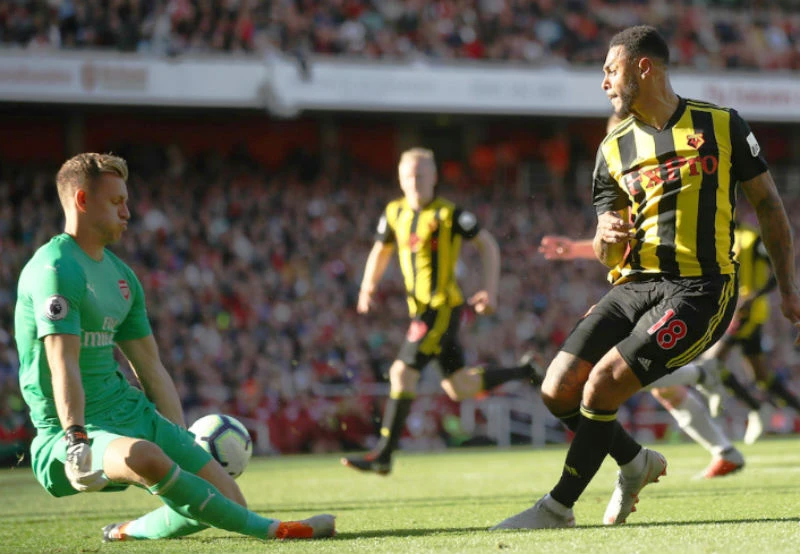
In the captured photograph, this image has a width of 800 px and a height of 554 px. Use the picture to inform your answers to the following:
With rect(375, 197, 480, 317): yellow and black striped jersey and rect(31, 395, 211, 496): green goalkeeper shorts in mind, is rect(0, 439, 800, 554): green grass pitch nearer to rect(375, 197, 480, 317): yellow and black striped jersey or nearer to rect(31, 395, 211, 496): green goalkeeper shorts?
rect(31, 395, 211, 496): green goalkeeper shorts

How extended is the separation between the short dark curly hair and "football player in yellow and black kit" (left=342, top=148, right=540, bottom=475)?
4.39 meters

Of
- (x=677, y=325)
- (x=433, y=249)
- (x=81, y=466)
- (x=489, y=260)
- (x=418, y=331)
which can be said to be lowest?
(x=81, y=466)

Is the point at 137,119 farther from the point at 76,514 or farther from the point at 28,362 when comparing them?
the point at 28,362

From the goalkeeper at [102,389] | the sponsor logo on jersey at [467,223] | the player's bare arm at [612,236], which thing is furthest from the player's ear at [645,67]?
the sponsor logo on jersey at [467,223]

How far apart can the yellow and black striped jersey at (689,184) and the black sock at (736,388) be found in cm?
621

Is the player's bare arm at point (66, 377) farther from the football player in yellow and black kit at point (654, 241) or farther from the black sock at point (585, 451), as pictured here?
the black sock at point (585, 451)

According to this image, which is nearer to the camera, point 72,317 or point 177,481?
point 177,481

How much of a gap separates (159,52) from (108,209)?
17203mm

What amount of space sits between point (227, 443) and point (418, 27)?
744 inches

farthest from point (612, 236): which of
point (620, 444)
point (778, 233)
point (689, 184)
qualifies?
point (620, 444)

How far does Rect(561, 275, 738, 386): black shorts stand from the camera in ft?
17.4

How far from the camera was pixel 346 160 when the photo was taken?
26938 millimetres

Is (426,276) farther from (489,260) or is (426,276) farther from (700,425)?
(700,425)

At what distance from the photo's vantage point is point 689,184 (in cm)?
533
